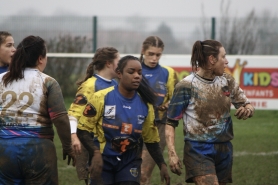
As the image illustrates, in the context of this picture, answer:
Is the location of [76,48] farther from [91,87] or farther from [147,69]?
[91,87]

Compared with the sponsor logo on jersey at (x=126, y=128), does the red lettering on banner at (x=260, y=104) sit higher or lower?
lower

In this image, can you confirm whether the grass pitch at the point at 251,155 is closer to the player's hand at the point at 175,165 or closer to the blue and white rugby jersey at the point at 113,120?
the player's hand at the point at 175,165

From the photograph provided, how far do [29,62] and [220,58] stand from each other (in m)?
1.83

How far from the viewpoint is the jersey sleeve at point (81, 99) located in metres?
7.21

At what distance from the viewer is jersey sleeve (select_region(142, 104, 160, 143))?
6.48 m

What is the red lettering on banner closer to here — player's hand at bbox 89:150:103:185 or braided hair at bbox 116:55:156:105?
braided hair at bbox 116:55:156:105

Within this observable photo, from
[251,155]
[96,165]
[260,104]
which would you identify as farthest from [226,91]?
[260,104]

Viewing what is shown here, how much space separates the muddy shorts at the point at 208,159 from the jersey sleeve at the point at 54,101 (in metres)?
1.36

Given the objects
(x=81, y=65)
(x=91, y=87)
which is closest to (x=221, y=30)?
(x=81, y=65)

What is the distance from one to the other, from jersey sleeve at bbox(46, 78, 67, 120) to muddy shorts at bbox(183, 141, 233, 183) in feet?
4.46

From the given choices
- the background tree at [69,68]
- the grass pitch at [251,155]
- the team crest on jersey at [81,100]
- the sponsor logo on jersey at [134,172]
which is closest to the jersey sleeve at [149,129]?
the sponsor logo on jersey at [134,172]

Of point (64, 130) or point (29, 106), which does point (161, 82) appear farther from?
point (29, 106)

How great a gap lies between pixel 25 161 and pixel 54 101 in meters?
0.55

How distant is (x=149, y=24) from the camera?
2198cm
